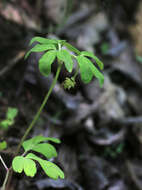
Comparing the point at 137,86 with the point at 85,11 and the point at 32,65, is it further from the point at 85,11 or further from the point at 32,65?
the point at 32,65

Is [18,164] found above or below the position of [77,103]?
below

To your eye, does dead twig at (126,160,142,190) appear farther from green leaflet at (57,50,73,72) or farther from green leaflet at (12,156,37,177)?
green leaflet at (57,50,73,72)

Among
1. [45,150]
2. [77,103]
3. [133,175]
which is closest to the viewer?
[45,150]

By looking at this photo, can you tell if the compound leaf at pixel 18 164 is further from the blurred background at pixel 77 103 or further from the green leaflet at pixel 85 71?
the green leaflet at pixel 85 71

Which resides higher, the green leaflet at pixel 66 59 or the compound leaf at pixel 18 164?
the green leaflet at pixel 66 59

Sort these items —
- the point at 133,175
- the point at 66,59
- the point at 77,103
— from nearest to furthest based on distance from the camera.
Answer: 1. the point at 66,59
2. the point at 133,175
3. the point at 77,103

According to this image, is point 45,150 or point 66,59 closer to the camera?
point 66,59

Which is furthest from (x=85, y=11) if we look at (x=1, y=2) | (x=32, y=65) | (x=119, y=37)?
(x=32, y=65)

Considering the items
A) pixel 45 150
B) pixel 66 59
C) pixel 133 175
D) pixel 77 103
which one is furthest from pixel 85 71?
pixel 133 175

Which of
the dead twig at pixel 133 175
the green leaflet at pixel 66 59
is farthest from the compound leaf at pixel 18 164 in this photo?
the dead twig at pixel 133 175

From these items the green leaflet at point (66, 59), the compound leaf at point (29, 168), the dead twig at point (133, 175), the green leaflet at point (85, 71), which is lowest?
the dead twig at point (133, 175)

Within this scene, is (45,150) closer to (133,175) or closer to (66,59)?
(66,59)
